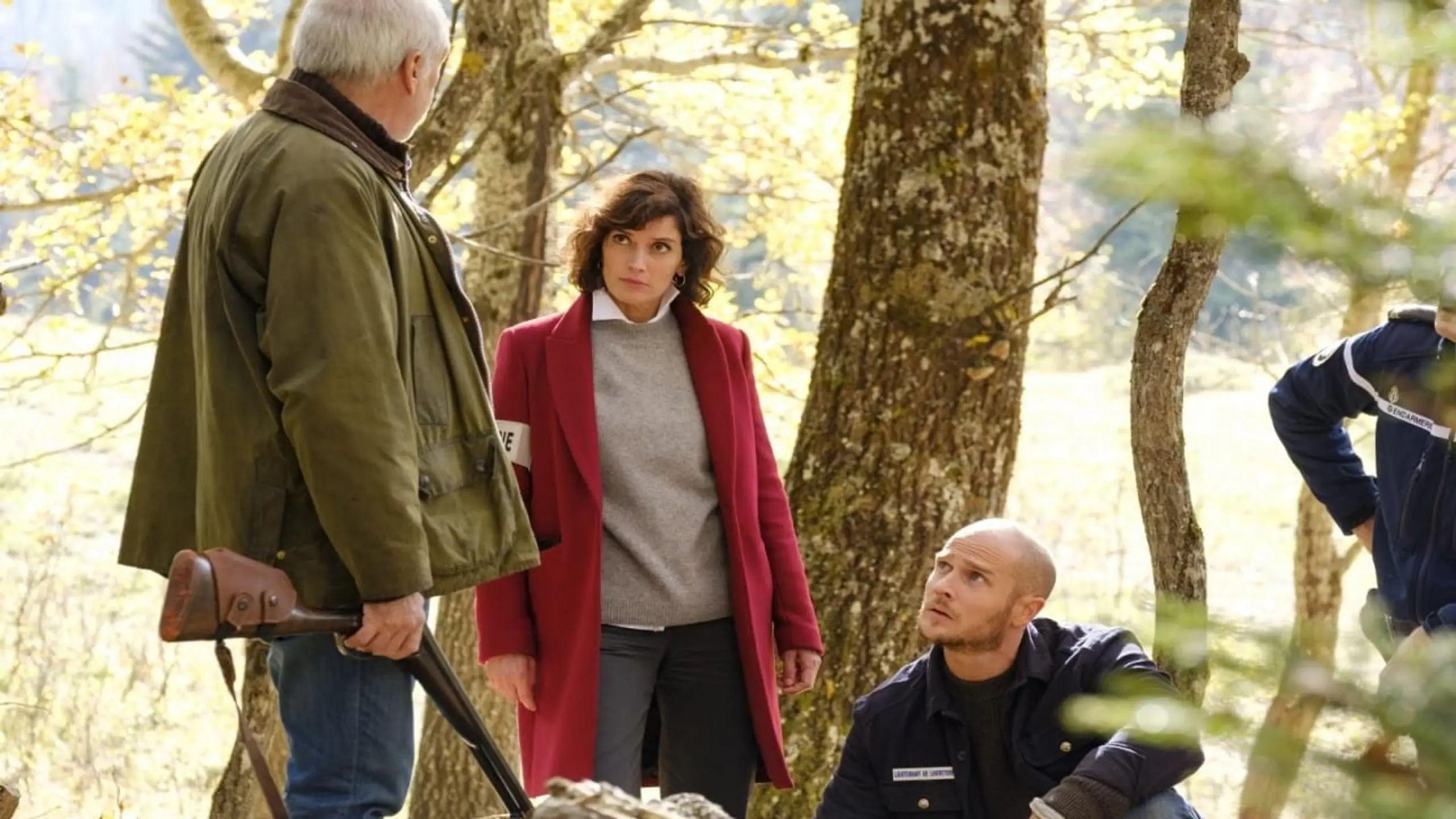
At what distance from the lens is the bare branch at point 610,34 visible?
18.8 feet

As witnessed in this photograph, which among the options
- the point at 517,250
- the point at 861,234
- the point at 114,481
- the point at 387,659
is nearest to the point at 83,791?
the point at 517,250

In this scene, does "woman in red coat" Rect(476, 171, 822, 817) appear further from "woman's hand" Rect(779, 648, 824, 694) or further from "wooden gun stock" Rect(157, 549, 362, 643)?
"wooden gun stock" Rect(157, 549, 362, 643)

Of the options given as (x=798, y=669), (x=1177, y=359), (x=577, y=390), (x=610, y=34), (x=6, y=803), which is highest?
(x=610, y=34)

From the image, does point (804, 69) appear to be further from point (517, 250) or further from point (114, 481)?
point (114, 481)

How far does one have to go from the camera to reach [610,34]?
602 cm

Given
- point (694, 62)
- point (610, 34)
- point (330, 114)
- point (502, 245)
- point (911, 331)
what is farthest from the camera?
point (694, 62)

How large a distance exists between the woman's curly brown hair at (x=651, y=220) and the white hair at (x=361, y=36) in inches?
30.9

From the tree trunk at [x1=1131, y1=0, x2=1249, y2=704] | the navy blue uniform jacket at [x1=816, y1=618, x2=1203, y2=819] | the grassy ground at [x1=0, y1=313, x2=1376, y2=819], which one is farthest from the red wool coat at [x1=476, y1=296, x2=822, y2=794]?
the grassy ground at [x1=0, y1=313, x2=1376, y2=819]

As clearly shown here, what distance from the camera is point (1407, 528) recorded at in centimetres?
296

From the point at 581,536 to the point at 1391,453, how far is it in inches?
58.1

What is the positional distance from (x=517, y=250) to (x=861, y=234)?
9.04 feet

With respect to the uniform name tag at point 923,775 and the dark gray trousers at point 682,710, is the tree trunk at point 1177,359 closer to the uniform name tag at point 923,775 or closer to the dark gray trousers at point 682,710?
the uniform name tag at point 923,775

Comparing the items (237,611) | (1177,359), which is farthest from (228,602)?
(1177,359)

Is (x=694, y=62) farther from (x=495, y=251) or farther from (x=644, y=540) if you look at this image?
(x=644, y=540)
